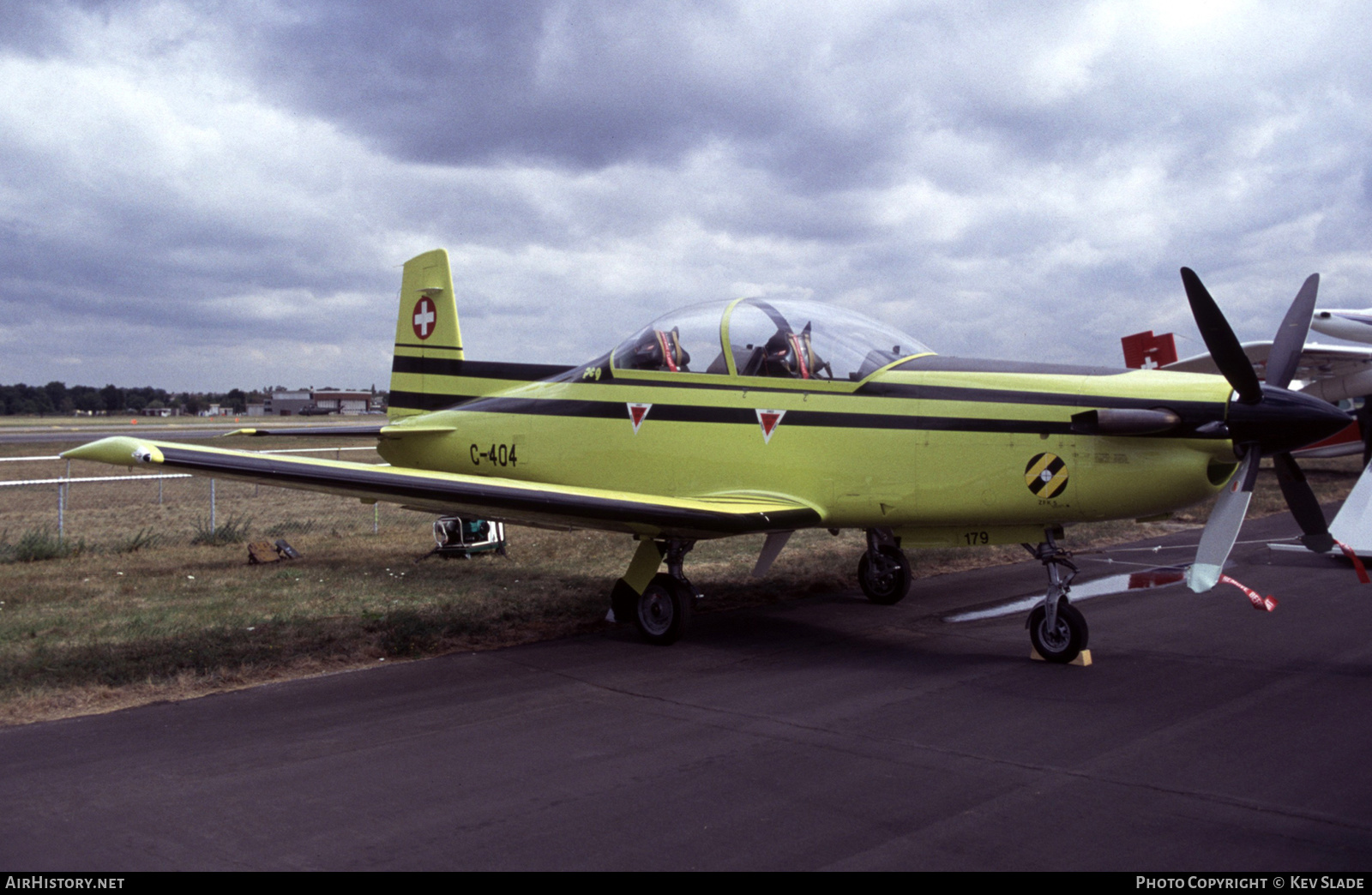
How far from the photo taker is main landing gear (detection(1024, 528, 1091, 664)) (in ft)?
21.1

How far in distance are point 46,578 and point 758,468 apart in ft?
25.9

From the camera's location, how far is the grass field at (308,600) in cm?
629

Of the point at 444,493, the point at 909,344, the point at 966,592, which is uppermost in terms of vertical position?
the point at 909,344

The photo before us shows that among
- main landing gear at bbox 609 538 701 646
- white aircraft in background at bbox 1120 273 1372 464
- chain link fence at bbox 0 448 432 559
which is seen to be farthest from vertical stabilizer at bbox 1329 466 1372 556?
white aircraft in background at bbox 1120 273 1372 464

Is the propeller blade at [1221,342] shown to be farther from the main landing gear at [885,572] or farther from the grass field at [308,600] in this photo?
the grass field at [308,600]

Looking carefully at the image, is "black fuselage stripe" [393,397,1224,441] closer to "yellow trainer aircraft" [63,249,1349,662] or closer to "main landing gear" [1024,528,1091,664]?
"yellow trainer aircraft" [63,249,1349,662]

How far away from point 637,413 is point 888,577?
127 inches

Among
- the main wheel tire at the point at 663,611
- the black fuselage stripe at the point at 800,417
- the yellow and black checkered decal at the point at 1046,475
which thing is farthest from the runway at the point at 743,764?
the black fuselage stripe at the point at 800,417

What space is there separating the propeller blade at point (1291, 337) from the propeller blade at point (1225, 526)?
89 cm

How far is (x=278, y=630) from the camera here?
738 cm

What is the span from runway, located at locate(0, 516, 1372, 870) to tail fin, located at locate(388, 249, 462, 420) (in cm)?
407

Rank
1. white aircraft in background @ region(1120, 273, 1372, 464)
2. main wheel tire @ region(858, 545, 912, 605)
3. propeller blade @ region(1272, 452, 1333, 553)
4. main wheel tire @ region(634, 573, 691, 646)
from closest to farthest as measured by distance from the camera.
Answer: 1. propeller blade @ region(1272, 452, 1333, 553)
2. main wheel tire @ region(634, 573, 691, 646)
3. main wheel tire @ region(858, 545, 912, 605)
4. white aircraft in background @ region(1120, 273, 1372, 464)
